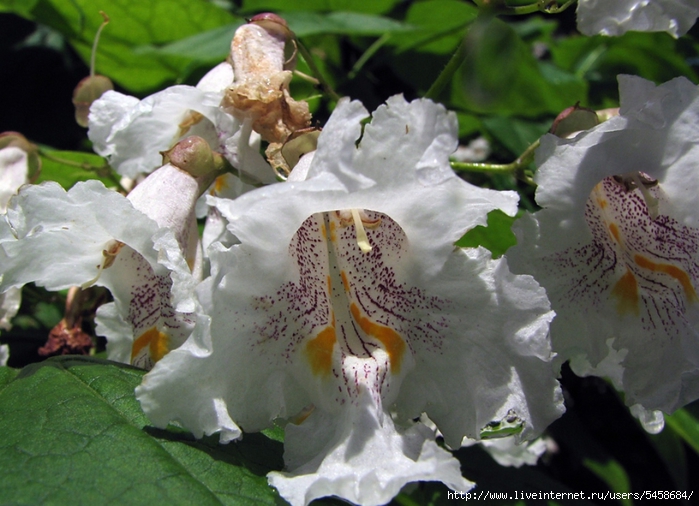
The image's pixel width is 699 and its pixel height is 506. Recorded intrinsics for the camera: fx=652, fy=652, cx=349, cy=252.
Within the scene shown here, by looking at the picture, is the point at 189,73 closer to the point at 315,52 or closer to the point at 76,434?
the point at 315,52

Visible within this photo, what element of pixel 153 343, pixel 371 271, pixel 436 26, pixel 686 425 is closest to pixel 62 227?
pixel 153 343

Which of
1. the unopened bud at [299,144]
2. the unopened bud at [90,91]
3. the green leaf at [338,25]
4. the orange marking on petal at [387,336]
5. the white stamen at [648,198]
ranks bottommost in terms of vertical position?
the unopened bud at [90,91]

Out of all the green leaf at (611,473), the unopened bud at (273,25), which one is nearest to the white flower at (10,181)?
the unopened bud at (273,25)

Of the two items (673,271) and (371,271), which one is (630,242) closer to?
(673,271)

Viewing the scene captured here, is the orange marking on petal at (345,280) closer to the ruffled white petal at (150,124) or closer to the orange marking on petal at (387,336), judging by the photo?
the orange marking on petal at (387,336)

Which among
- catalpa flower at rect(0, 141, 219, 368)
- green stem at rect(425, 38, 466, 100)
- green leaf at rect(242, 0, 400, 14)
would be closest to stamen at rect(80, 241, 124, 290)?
catalpa flower at rect(0, 141, 219, 368)

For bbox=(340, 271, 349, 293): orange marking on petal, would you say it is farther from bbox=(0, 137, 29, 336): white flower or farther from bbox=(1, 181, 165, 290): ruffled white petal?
bbox=(0, 137, 29, 336): white flower

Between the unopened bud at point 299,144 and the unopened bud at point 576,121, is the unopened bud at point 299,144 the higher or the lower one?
the lower one
